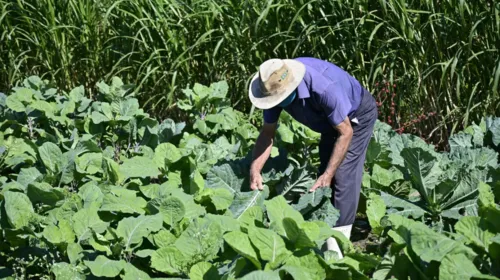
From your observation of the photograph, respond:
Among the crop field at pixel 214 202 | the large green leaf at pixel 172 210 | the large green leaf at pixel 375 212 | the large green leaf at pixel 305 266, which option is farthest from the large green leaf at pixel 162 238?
the large green leaf at pixel 375 212

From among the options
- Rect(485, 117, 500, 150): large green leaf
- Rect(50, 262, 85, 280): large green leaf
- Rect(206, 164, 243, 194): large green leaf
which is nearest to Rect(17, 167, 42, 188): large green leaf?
Rect(206, 164, 243, 194): large green leaf

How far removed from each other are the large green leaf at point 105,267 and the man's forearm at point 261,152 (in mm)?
1121

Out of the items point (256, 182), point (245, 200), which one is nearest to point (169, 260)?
point (245, 200)

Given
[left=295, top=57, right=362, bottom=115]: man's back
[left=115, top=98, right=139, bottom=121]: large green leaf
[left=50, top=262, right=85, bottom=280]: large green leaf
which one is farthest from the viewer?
[left=115, top=98, right=139, bottom=121]: large green leaf

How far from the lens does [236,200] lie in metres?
4.71

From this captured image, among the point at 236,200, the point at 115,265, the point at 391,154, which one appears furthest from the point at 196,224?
the point at 391,154

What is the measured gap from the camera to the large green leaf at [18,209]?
175 inches

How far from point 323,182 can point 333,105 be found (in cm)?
45

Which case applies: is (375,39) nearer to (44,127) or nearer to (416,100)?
(416,100)

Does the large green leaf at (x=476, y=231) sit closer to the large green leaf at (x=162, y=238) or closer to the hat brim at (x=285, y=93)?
the hat brim at (x=285, y=93)

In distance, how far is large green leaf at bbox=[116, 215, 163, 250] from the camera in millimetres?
4102

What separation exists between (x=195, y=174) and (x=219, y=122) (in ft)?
4.47

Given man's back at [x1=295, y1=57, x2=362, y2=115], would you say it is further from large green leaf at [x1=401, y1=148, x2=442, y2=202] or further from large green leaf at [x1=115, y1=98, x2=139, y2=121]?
large green leaf at [x1=115, y1=98, x2=139, y2=121]

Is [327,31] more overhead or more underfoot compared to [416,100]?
more overhead
